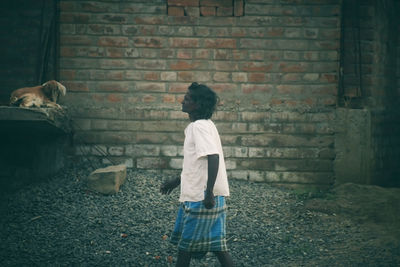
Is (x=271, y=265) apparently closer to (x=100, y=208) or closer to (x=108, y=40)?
(x=100, y=208)

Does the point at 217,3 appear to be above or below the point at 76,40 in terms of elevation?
above

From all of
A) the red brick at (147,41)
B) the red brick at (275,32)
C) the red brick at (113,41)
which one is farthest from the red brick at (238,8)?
the red brick at (113,41)

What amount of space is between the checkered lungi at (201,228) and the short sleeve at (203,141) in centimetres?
34

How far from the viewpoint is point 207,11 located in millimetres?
5148

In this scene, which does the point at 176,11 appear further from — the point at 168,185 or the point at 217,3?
the point at 168,185

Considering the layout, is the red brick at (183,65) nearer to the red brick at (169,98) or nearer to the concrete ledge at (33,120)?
the red brick at (169,98)

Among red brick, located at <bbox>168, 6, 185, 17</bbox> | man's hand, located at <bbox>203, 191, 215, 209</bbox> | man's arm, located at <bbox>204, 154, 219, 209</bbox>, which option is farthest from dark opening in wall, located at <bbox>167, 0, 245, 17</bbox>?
man's hand, located at <bbox>203, 191, 215, 209</bbox>

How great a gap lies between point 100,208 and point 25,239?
2.75 ft

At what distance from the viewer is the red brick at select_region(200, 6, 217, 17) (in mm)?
5145

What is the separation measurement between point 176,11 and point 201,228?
139 inches

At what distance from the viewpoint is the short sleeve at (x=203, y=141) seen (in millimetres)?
2489

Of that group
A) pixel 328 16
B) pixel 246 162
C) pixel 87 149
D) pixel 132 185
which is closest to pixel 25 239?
pixel 132 185

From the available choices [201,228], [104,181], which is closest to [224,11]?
[104,181]

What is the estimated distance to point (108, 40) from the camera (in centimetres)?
513
